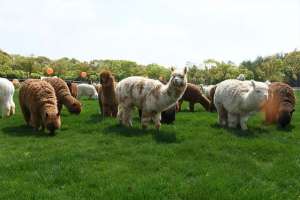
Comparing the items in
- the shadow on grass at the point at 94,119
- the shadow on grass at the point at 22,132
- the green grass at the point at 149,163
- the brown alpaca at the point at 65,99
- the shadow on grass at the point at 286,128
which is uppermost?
the brown alpaca at the point at 65,99

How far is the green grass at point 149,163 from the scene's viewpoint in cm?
690

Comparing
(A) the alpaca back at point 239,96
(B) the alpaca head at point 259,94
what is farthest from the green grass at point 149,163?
(B) the alpaca head at point 259,94

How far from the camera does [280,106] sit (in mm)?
12844

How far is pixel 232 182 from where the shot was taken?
733 centimetres

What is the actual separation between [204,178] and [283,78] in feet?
226

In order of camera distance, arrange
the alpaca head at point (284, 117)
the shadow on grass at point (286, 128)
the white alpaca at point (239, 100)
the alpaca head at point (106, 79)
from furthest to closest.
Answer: the alpaca head at point (106, 79)
the alpaca head at point (284, 117)
the shadow on grass at point (286, 128)
the white alpaca at point (239, 100)

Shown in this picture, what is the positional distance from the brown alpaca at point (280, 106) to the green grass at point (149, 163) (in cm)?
47

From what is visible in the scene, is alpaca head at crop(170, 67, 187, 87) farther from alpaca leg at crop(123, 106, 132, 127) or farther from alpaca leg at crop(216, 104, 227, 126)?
alpaca leg at crop(216, 104, 227, 126)

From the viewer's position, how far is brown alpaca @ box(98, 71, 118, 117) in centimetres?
1417

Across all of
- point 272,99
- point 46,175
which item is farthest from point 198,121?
point 46,175

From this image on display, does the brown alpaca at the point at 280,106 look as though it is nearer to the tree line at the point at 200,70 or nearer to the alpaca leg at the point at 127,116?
the alpaca leg at the point at 127,116

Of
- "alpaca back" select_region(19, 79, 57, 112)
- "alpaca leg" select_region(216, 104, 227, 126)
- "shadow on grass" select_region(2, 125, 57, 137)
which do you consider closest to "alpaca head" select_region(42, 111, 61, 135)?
"alpaca back" select_region(19, 79, 57, 112)

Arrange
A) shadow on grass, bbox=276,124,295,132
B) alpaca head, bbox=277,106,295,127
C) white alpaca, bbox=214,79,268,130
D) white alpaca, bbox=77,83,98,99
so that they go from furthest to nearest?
white alpaca, bbox=77,83,98,99 → alpaca head, bbox=277,106,295,127 → shadow on grass, bbox=276,124,295,132 → white alpaca, bbox=214,79,268,130

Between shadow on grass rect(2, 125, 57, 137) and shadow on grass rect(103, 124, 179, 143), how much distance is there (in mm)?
1736
